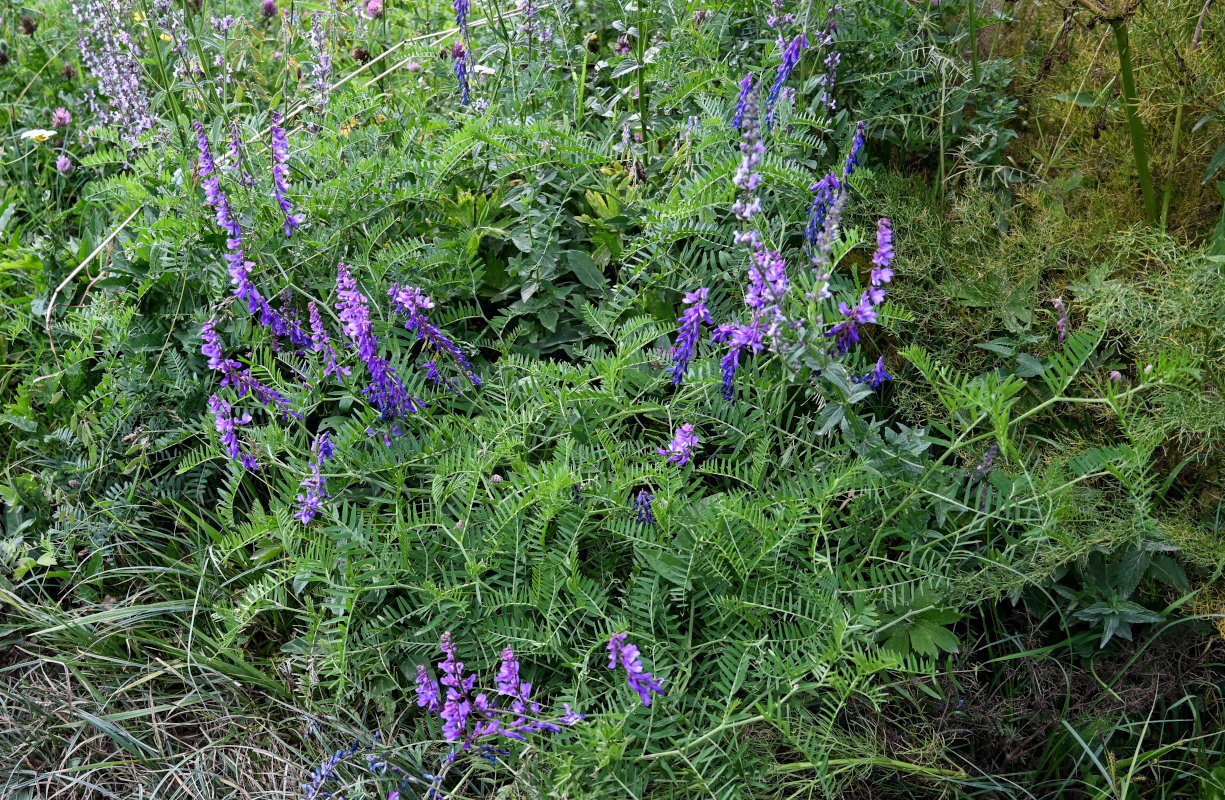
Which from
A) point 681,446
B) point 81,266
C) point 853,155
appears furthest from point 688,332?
point 81,266

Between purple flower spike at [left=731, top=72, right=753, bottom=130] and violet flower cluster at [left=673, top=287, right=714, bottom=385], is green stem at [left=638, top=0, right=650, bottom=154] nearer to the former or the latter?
purple flower spike at [left=731, top=72, right=753, bottom=130]

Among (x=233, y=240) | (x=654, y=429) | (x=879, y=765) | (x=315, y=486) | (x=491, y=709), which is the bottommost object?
(x=879, y=765)

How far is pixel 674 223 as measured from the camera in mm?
1947

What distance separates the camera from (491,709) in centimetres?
165

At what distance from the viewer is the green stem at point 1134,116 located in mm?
1946

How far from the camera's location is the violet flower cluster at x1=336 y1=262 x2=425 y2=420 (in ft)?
5.96

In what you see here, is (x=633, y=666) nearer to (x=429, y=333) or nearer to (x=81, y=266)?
(x=429, y=333)

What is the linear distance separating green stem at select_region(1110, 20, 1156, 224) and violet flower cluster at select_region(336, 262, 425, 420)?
5.11 ft

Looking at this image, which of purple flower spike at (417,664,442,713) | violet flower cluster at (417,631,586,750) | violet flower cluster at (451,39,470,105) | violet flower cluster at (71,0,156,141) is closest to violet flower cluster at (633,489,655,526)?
violet flower cluster at (417,631,586,750)

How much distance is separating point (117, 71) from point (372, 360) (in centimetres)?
164

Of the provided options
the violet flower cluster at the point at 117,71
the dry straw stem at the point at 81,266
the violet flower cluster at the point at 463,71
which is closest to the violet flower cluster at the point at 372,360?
the violet flower cluster at the point at 463,71

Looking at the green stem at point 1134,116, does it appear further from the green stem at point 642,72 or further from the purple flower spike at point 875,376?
the green stem at point 642,72

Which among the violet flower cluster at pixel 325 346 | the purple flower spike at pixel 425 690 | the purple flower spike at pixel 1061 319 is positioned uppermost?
the violet flower cluster at pixel 325 346

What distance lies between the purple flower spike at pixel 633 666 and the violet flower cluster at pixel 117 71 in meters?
1.88
